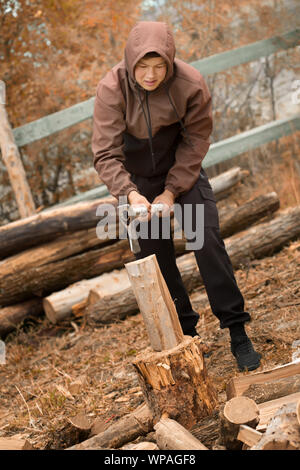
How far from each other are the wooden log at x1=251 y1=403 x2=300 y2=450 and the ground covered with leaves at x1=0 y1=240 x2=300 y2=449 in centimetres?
91

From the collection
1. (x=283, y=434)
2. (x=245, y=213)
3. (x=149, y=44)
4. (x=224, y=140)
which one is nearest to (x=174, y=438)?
(x=283, y=434)

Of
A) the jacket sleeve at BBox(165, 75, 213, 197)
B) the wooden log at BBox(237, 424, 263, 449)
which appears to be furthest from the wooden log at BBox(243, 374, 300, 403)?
the jacket sleeve at BBox(165, 75, 213, 197)

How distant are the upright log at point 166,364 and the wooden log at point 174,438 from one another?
219 mm

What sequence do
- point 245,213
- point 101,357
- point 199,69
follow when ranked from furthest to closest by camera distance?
point 199,69 < point 245,213 < point 101,357

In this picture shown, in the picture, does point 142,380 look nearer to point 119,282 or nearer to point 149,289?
point 149,289

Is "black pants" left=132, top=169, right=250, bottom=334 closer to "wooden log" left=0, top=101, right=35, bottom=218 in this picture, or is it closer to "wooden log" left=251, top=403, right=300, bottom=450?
"wooden log" left=251, top=403, right=300, bottom=450

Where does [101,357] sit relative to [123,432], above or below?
below

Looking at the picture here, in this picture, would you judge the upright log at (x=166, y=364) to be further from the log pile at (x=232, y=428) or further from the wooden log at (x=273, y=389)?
the wooden log at (x=273, y=389)

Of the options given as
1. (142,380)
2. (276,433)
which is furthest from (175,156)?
(276,433)

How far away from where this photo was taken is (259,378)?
2.54 m

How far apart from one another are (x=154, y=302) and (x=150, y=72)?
1279mm

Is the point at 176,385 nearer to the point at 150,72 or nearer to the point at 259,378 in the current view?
the point at 259,378

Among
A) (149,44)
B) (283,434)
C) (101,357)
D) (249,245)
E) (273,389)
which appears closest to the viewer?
(283,434)

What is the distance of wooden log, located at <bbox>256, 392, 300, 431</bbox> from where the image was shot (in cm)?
212
